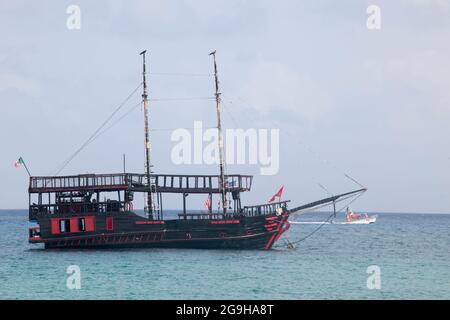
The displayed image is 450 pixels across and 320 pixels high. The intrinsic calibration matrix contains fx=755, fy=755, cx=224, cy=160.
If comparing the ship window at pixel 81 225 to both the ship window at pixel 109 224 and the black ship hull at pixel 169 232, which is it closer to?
the black ship hull at pixel 169 232

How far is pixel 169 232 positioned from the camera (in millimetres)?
44844

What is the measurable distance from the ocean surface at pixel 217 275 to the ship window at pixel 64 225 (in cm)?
141

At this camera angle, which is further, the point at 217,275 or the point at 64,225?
the point at 64,225

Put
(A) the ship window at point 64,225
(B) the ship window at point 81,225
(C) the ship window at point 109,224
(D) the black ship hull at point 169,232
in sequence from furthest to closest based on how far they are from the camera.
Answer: (A) the ship window at point 64,225, (B) the ship window at point 81,225, (C) the ship window at point 109,224, (D) the black ship hull at point 169,232

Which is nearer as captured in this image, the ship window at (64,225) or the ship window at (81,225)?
the ship window at (81,225)

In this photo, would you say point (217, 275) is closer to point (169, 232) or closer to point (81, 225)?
point (169, 232)

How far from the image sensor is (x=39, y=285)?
33.7 meters

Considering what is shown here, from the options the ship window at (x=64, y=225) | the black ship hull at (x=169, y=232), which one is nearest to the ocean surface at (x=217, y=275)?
the black ship hull at (x=169, y=232)

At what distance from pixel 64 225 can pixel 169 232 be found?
657 centimetres

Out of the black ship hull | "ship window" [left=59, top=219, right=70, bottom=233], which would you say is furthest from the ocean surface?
"ship window" [left=59, top=219, right=70, bottom=233]

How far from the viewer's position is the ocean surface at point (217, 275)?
3167 cm

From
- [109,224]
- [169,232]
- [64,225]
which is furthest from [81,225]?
[169,232]
